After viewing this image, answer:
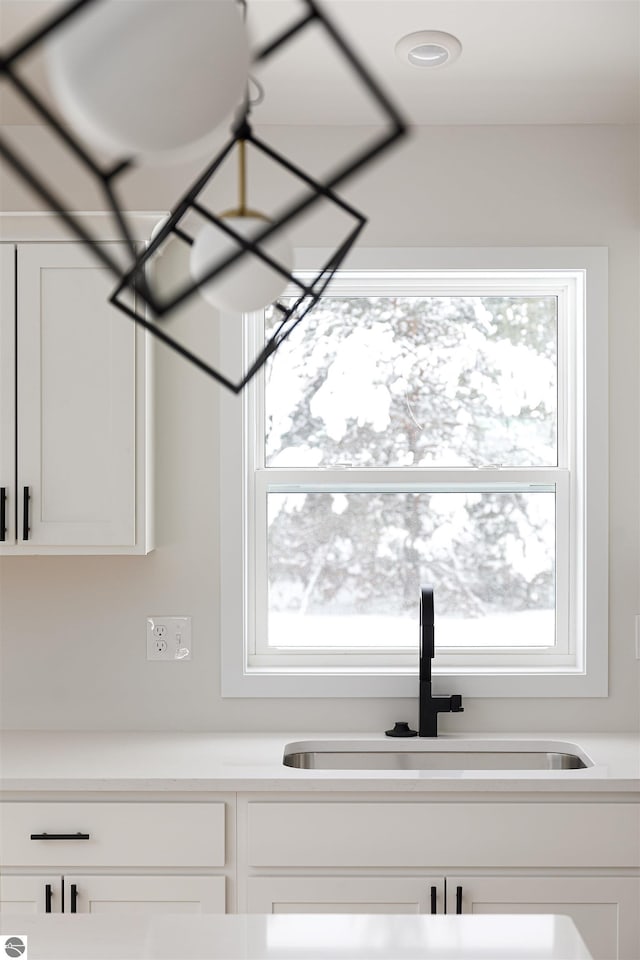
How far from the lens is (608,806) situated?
6.76 feet

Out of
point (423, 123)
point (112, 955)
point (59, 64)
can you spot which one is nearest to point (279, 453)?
point (423, 123)

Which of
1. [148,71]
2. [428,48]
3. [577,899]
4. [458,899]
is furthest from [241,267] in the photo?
[577,899]

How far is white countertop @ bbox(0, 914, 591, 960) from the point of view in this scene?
4.01 feet

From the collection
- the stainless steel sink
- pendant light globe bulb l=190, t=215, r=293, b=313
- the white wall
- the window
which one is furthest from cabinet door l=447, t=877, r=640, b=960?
pendant light globe bulb l=190, t=215, r=293, b=313

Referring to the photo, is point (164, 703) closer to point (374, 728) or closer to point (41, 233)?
point (374, 728)

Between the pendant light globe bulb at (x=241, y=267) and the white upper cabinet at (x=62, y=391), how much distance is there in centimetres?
151

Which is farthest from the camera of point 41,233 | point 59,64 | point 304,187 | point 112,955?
point 304,187

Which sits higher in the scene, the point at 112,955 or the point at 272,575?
the point at 272,575

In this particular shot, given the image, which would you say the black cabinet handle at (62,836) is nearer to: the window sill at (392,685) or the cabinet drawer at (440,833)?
the cabinet drawer at (440,833)

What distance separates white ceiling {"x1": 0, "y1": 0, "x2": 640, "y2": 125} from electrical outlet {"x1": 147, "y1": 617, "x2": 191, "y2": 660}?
4.90 ft

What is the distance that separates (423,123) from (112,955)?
224 centimetres

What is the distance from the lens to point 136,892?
206 centimetres

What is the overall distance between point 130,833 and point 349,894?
54cm

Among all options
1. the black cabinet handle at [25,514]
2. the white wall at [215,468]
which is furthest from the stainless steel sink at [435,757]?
the black cabinet handle at [25,514]
